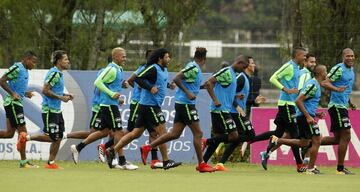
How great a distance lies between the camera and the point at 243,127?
21.0m

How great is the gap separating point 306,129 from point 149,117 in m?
2.71

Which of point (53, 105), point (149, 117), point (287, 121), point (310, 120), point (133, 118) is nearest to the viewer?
point (310, 120)

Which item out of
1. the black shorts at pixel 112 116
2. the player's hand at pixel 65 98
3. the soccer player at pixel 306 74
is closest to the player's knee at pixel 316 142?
the soccer player at pixel 306 74

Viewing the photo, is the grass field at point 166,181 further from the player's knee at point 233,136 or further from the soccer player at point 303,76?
the soccer player at point 303,76

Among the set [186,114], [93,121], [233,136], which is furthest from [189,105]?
[93,121]

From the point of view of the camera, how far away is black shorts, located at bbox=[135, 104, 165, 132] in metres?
19.9

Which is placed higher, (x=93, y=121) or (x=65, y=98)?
(x=65, y=98)

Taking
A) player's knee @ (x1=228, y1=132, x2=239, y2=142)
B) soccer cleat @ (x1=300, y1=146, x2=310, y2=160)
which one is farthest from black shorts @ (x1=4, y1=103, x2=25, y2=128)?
soccer cleat @ (x1=300, y1=146, x2=310, y2=160)

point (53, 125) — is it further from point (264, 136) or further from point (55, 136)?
point (264, 136)

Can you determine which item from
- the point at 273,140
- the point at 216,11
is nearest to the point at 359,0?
the point at 273,140

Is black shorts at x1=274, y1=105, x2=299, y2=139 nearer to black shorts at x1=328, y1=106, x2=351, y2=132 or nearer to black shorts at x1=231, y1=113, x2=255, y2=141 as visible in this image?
black shorts at x1=231, y1=113, x2=255, y2=141

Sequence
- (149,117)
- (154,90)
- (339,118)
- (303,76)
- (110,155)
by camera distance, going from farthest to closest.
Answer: (303,76) < (339,118) < (110,155) < (149,117) < (154,90)

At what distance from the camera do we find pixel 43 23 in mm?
28453

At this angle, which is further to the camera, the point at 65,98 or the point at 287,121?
the point at 287,121
